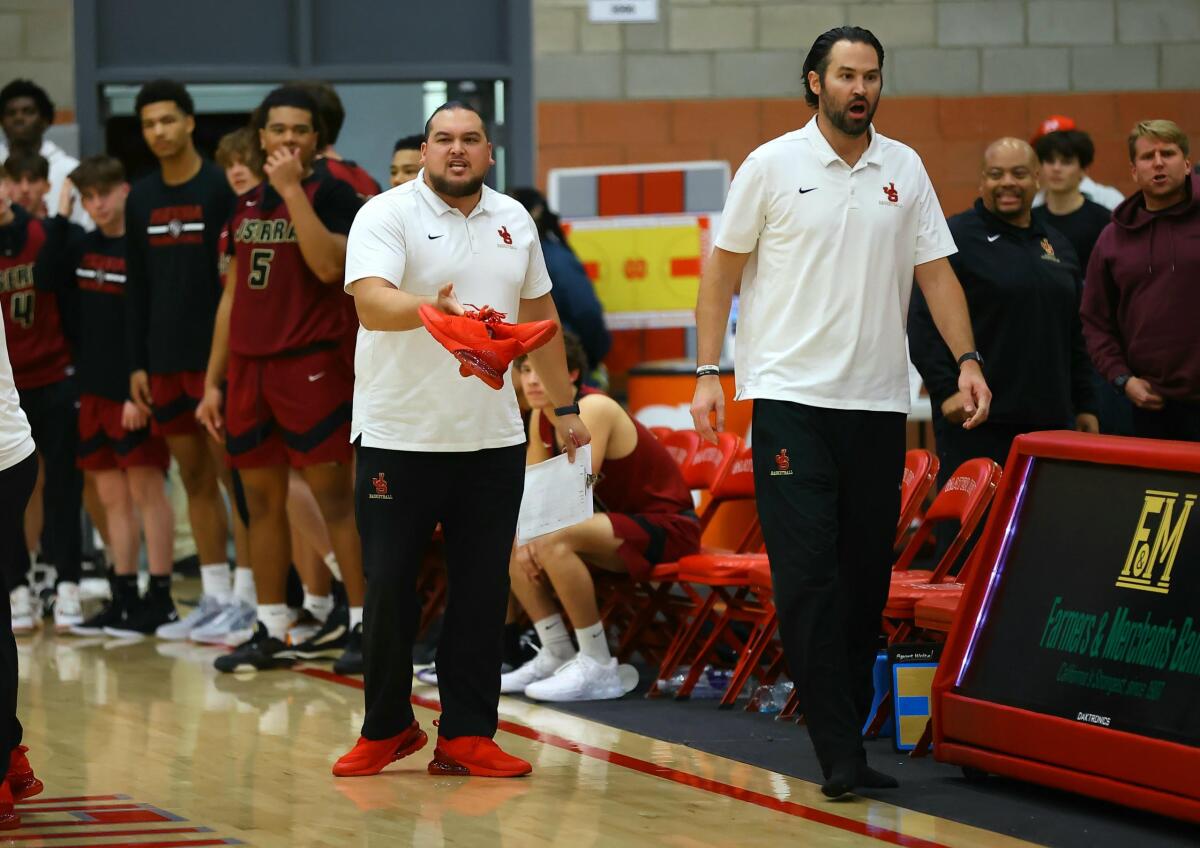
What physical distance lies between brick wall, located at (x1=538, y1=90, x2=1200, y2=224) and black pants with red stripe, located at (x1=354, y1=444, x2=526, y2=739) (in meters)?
5.73

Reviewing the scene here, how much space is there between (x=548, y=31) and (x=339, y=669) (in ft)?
15.9

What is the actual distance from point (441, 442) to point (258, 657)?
243 centimetres

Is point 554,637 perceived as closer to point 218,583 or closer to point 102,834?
point 218,583

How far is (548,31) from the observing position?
34.5ft

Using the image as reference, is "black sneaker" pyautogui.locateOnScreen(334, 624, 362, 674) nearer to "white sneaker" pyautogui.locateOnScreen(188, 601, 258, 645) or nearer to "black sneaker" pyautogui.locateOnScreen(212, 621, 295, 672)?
"black sneaker" pyautogui.locateOnScreen(212, 621, 295, 672)

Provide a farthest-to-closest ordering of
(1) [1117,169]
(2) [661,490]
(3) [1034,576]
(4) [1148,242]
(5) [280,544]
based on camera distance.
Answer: (1) [1117,169]
(5) [280,544]
(2) [661,490]
(4) [1148,242]
(3) [1034,576]

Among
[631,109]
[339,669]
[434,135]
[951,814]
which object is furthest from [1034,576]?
[631,109]

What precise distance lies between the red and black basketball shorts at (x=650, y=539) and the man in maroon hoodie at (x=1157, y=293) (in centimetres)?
148

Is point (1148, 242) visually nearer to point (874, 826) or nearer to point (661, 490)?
point (661, 490)

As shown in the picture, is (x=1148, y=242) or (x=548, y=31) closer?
(x=1148, y=242)

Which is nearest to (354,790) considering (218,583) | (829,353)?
(829,353)

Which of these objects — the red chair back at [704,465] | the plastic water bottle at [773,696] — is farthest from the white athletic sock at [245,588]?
the plastic water bottle at [773,696]

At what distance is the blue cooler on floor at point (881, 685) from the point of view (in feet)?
17.7

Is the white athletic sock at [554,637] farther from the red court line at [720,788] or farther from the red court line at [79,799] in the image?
the red court line at [79,799]
